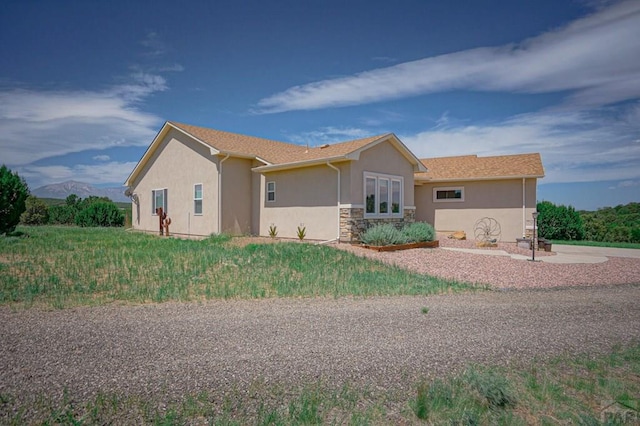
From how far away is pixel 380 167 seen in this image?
49.5 ft

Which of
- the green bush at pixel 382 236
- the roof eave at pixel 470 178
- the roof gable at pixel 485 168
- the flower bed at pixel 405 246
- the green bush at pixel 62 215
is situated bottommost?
the flower bed at pixel 405 246

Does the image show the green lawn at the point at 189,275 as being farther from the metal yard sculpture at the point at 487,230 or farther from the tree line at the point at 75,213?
the tree line at the point at 75,213

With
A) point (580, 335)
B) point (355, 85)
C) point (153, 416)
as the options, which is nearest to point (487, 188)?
point (355, 85)

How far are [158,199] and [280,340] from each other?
18.0 meters

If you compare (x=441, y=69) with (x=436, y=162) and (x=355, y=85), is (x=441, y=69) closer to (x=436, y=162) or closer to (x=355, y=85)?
(x=355, y=85)

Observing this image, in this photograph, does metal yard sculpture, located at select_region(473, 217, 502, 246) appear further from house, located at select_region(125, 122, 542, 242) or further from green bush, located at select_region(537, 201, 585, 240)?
green bush, located at select_region(537, 201, 585, 240)

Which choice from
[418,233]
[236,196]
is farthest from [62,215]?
[418,233]

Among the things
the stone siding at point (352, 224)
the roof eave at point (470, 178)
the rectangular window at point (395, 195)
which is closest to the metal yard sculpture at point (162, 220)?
the stone siding at point (352, 224)

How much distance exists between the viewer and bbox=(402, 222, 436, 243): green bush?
14289mm

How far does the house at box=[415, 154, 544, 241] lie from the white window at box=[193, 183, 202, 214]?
1051 cm

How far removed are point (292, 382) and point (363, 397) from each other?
64cm

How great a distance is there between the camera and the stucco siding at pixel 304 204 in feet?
46.5

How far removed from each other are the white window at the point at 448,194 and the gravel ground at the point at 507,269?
22.7ft

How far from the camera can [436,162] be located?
21766 mm
